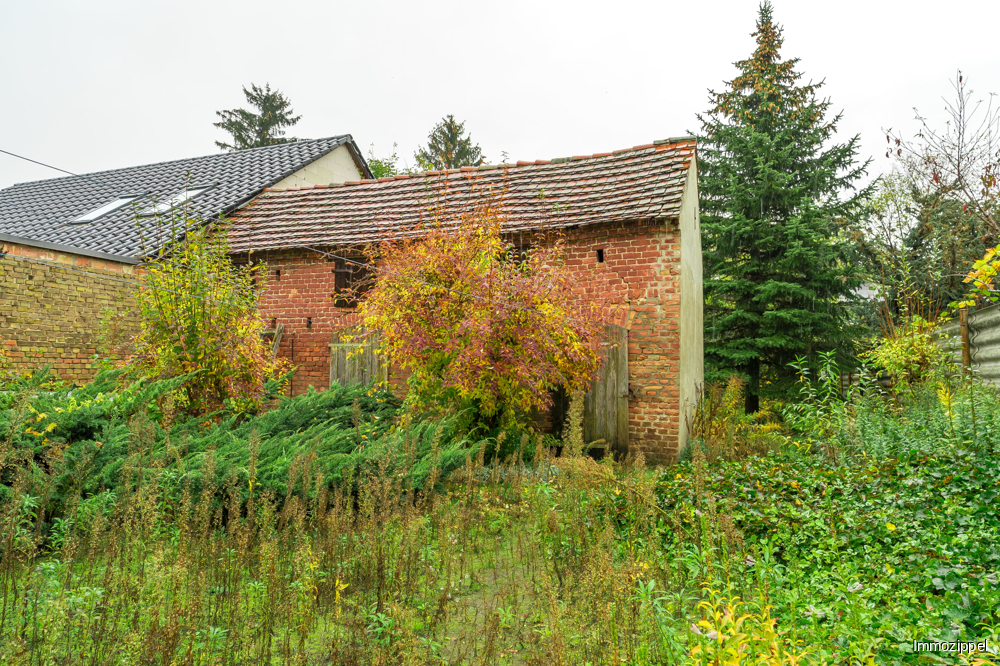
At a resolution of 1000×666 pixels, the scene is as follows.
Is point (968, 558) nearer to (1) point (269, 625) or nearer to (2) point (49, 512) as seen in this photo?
(1) point (269, 625)

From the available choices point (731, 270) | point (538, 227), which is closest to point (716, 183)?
point (731, 270)

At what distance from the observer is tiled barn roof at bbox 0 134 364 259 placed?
1201cm

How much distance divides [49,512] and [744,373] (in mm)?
14460

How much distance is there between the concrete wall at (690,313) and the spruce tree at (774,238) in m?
4.31

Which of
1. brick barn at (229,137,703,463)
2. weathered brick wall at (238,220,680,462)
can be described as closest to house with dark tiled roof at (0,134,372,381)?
brick barn at (229,137,703,463)

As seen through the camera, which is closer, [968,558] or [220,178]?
[968,558]

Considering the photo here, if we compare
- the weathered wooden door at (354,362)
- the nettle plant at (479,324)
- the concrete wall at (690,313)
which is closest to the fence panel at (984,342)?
the concrete wall at (690,313)

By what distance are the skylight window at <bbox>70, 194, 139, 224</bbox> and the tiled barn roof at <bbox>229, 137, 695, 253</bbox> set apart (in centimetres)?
352

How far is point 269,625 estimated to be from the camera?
289 cm

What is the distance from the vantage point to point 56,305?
920 cm

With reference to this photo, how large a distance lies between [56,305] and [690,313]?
996cm

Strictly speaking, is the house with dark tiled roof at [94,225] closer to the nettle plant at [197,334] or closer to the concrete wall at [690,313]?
the nettle plant at [197,334]

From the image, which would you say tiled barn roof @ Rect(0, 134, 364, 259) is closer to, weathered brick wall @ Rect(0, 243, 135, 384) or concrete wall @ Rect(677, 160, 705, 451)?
weathered brick wall @ Rect(0, 243, 135, 384)

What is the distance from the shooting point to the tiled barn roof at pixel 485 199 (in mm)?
9109
